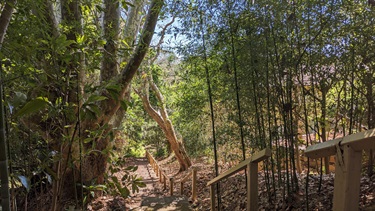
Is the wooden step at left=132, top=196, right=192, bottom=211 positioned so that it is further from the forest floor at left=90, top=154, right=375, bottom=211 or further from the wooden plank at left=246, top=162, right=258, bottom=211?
the wooden plank at left=246, top=162, right=258, bottom=211

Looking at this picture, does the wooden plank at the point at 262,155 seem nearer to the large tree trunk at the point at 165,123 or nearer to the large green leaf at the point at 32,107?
the large green leaf at the point at 32,107

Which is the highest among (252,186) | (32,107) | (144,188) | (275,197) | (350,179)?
(32,107)

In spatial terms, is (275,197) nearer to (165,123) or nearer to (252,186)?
(252,186)

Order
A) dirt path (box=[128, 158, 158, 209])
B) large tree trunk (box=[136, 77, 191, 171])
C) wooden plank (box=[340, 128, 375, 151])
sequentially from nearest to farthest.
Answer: wooden plank (box=[340, 128, 375, 151]) → dirt path (box=[128, 158, 158, 209]) → large tree trunk (box=[136, 77, 191, 171])

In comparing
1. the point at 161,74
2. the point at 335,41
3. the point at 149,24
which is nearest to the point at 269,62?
the point at 335,41

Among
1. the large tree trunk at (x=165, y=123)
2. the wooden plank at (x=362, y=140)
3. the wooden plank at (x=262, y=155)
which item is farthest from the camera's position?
the large tree trunk at (x=165, y=123)

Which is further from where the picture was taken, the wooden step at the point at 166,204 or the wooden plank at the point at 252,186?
the wooden step at the point at 166,204

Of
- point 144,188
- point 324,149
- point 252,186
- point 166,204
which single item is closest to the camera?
point 324,149

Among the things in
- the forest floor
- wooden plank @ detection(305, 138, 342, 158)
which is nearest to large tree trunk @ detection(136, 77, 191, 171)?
the forest floor

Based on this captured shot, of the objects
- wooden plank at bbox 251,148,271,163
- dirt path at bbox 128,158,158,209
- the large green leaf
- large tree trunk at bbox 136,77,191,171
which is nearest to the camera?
the large green leaf

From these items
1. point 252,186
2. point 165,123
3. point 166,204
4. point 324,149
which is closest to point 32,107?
point 324,149

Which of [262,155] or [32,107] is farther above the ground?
[32,107]

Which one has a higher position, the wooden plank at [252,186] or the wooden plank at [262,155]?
the wooden plank at [262,155]

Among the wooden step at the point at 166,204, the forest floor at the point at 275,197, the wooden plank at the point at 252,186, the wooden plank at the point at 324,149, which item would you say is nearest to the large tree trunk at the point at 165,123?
the forest floor at the point at 275,197
